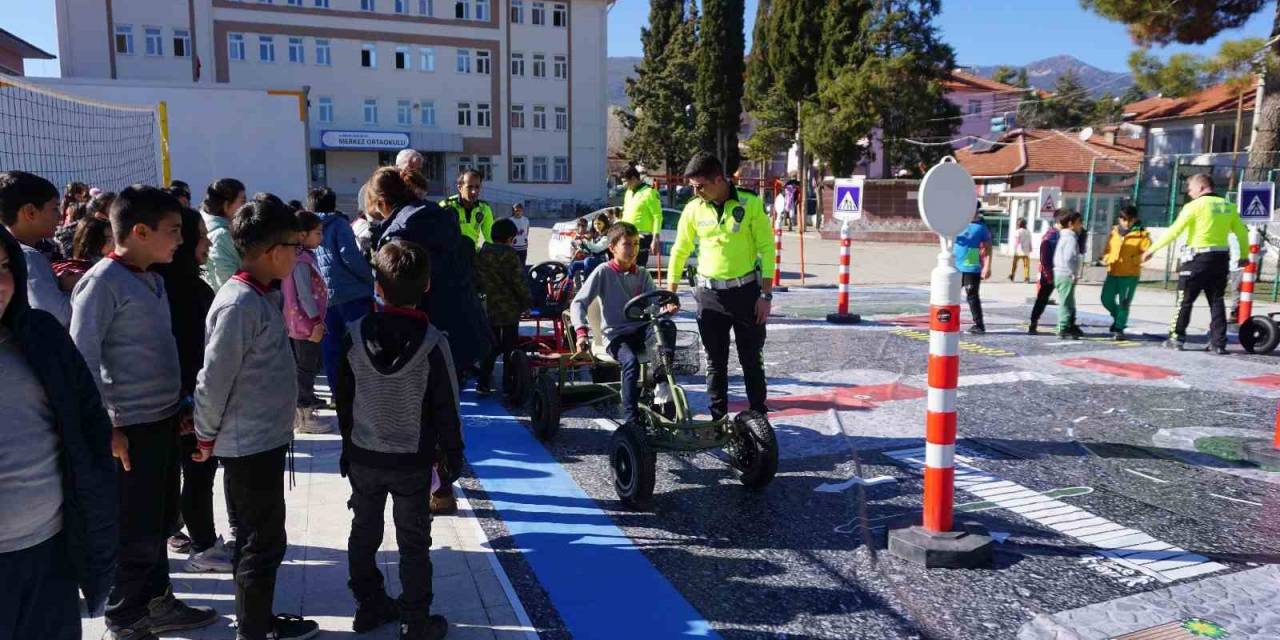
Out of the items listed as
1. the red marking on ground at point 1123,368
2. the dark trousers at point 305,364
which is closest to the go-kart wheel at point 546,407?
the dark trousers at point 305,364

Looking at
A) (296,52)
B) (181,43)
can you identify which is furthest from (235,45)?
(296,52)

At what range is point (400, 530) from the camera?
11.5 ft

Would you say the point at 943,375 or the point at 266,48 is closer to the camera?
the point at 943,375

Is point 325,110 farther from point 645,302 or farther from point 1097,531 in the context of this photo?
point 1097,531

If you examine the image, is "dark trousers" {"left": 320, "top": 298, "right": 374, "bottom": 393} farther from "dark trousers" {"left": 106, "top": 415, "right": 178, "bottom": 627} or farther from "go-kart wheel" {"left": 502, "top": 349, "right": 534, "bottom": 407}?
"dark trousers" {"left": 106, "top": 415, "right": 178, "bottom": 627}

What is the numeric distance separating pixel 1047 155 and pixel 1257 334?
43968 millimetres

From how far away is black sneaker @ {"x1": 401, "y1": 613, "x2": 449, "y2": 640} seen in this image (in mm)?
3406

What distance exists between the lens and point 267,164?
16234mm

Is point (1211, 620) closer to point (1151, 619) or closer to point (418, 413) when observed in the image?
point (1151, 619)

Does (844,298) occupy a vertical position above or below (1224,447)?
above

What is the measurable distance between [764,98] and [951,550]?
132 ft

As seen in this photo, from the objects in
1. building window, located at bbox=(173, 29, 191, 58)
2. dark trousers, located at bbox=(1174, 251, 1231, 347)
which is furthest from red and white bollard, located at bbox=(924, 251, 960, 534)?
building window, located at bbox=(173, 29, 191, 58)

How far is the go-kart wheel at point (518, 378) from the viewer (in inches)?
285

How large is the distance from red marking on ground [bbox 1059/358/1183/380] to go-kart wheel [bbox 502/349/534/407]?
5732 mm
